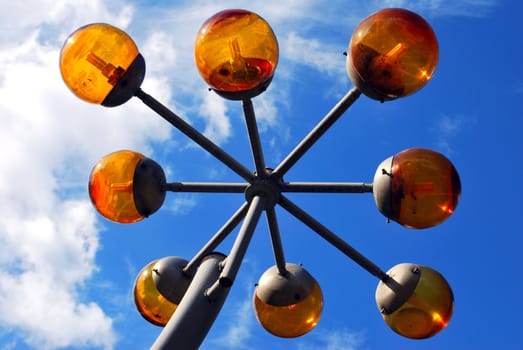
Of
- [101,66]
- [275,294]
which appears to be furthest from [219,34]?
[275,294]

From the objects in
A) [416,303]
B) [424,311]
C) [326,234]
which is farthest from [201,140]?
[424,311]

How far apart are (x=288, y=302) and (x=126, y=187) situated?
7.63 feet

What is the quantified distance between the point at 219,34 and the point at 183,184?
5.56 feet

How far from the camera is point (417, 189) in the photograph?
6.33m

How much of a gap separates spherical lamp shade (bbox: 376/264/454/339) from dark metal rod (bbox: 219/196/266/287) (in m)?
1.79

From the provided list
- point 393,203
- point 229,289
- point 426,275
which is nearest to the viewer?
point 229,289

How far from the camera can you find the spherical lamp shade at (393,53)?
6.28 metres

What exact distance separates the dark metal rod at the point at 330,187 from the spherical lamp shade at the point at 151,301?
2.03 metres

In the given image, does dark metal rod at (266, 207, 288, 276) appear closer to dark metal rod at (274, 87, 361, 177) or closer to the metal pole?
dark metal rod at (274, 87, 361, 177)

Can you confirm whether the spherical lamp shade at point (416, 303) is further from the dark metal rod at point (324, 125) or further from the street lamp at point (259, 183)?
the dark metal rod at point (324, 125)

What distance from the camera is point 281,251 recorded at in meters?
7.52

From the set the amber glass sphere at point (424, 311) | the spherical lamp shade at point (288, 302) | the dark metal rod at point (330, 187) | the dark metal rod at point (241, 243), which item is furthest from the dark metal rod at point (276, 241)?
the amber glass sphere at point (424, 311)

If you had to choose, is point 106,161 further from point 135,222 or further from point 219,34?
point 219,34

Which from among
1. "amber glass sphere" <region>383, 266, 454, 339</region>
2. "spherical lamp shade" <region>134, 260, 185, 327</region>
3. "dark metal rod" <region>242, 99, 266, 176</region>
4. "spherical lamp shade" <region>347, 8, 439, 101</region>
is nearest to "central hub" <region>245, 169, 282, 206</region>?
"dark metal rod" <region>242, 99, 266, 176</region>
